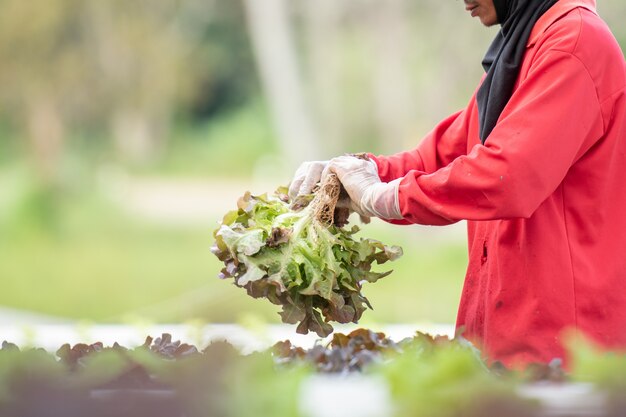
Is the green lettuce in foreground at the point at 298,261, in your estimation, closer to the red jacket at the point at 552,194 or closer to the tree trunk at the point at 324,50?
the red jacket at the point at 552,194

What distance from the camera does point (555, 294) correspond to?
2.45 m

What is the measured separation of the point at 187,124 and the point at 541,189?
1627 cm

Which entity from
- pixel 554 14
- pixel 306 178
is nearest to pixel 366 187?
pixel 306 178

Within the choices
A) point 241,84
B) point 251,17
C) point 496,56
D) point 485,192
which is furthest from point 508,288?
point 241,84

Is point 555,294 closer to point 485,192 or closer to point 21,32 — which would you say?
point 485,192

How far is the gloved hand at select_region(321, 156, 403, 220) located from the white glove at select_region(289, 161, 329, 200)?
8 centimetres

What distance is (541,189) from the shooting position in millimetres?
2287

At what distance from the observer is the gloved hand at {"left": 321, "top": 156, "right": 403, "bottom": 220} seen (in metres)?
2.52

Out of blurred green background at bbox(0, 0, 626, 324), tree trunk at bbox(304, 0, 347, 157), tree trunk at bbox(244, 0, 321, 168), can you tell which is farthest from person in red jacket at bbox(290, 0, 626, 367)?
tree trunk at bbox(304, 0, 347, 157)

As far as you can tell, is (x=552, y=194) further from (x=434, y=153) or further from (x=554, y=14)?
(x=434, y=153)

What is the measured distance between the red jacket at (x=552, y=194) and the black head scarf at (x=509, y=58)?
0.03 m

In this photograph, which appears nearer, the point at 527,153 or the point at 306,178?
the point at 527,153

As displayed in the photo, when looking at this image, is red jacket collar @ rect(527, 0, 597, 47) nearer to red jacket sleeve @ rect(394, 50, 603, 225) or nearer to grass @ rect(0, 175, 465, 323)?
red jacket sleeve @ rect(394, 50, 603, 225)

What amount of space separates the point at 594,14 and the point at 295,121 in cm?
1204
